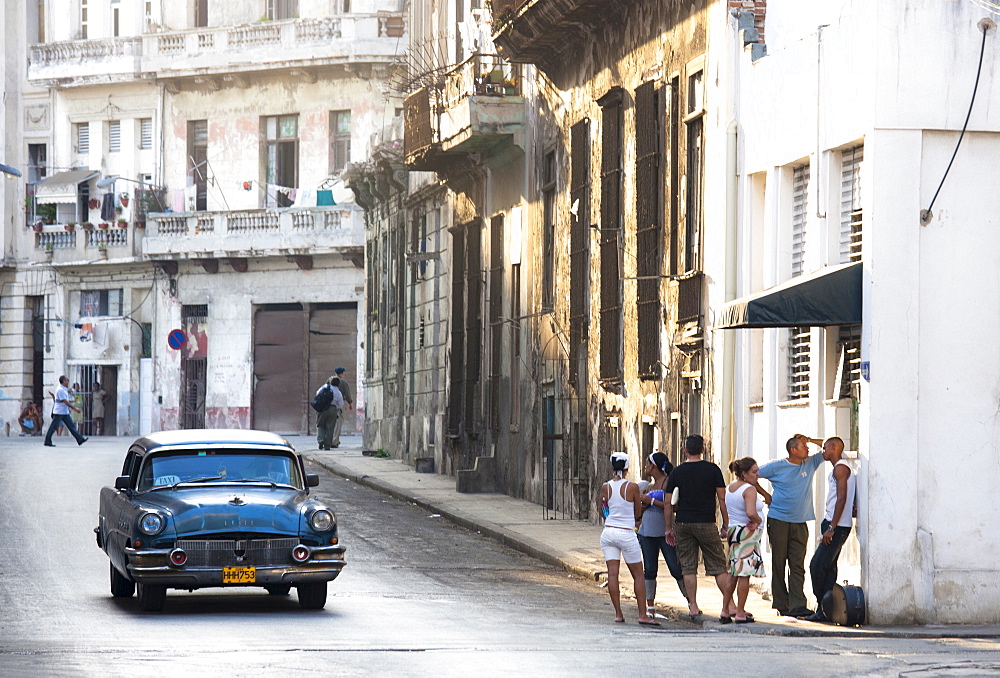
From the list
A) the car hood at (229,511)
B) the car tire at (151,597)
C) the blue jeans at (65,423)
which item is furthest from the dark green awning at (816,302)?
the blue jeans at (65,423)

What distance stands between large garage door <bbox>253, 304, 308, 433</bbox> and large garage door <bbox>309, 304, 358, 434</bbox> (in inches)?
13.0

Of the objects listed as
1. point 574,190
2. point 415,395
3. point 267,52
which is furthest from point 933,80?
point 267,52

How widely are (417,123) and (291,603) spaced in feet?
54.2

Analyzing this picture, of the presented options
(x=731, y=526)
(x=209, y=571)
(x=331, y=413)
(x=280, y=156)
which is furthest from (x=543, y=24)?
(x=280, y=156)

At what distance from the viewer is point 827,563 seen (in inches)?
592

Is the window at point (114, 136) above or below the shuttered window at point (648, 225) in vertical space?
above

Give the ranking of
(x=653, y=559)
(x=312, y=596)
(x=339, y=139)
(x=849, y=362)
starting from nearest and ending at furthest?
(x=312, y=596)
(x=653, y=559)
(x=849, y=362)
(x=339, y=139)

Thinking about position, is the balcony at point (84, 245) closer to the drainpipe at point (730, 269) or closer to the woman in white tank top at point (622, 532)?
the drainpipe at point (730, 269)

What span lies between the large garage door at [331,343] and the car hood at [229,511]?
34.7 m

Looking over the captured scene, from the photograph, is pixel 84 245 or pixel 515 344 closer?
pixel 515 344

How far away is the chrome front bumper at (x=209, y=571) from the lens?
48.1ft

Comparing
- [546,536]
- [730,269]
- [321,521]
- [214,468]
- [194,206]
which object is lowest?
[546,536]

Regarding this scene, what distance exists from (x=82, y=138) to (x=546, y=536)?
36.5 metres

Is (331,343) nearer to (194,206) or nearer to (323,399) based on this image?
(194,206)
